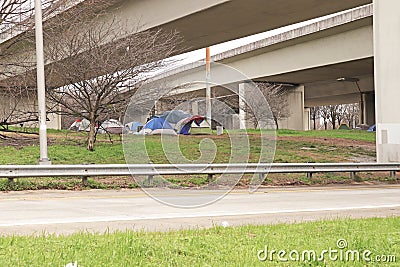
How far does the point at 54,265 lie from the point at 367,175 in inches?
655

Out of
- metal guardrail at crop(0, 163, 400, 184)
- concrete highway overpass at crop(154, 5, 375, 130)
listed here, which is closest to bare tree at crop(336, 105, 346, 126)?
concrete highway overpass at crop(154, 5, 375, 130)

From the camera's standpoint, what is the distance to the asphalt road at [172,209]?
29.4 feet

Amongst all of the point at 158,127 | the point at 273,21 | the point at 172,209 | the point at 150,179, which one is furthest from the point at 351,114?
the point at 172,209

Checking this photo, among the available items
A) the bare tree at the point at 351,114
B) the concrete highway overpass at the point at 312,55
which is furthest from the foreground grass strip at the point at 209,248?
the bare tree at the point at 351,114

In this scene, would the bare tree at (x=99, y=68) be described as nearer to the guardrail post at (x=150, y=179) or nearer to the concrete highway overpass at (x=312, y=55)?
the guardrail post at (x=150, y=179)

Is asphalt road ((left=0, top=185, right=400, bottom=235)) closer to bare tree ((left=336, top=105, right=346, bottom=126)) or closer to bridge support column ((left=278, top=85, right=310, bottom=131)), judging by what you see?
bridge support column ((left=278, top=85, right=310, bottom=131))

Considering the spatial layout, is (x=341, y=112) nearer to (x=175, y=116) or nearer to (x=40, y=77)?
(x=40, y=77)

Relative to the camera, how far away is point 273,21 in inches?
963

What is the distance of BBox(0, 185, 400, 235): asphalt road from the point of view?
8969mm

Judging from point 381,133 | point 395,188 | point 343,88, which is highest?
point 343,88

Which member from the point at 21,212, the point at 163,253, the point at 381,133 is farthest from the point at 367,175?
the point at 163,253

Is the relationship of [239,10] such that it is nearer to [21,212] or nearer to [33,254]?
[21,212]

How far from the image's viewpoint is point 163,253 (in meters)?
5.86

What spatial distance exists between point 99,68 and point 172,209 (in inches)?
440
